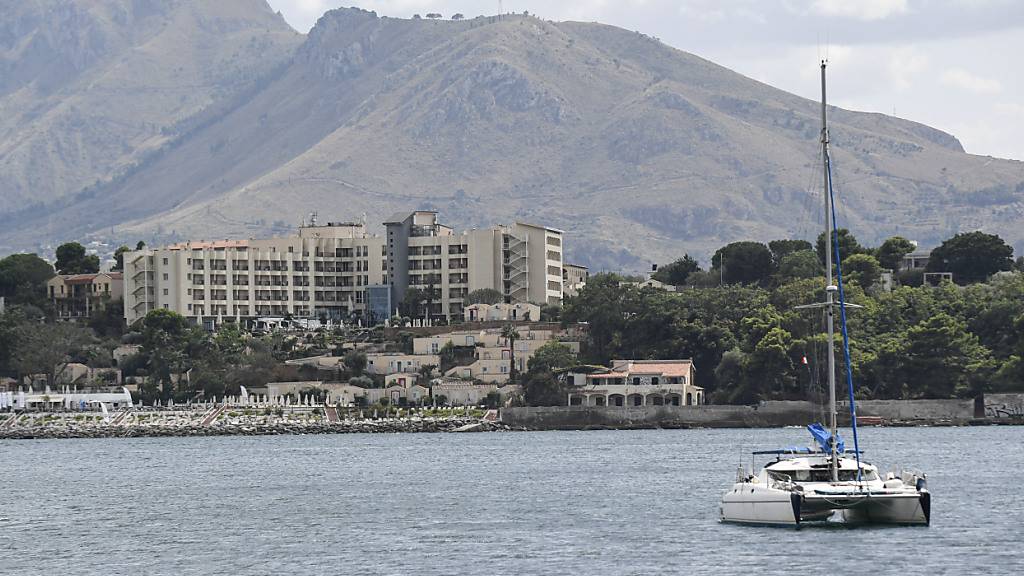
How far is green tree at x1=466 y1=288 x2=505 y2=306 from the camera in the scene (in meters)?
184

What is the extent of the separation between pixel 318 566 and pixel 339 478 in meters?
32.4

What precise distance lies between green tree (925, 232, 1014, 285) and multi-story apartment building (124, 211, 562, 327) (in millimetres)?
35197

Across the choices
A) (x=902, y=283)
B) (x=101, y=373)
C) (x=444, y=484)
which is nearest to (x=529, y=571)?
(x=444, y=484)

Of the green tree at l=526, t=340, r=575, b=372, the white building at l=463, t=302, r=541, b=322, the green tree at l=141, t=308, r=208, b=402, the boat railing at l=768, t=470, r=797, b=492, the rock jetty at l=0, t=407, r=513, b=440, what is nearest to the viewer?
the boat railing at l=768, t=470, r=797, b=492

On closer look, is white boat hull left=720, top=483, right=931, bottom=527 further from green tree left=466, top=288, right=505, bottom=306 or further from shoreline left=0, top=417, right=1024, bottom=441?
green tree left=466, top=288, right=505, bottom=306

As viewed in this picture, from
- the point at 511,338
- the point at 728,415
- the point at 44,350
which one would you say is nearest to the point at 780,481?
the point at 728,415

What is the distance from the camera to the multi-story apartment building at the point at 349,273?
189375 millimetres

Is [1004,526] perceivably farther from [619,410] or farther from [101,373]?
[101,373]

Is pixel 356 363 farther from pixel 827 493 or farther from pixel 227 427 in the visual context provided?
pixel 827 493

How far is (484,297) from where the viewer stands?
184m

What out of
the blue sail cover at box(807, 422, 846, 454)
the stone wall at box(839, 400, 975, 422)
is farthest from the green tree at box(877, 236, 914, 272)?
the blue sail cover at box(807, 422, 846, 454)

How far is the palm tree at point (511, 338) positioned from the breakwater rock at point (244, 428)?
14007 millimetres

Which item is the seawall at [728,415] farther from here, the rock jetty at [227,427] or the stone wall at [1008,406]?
the rock jetty at [227,427]

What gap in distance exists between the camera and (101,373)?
550 feet
